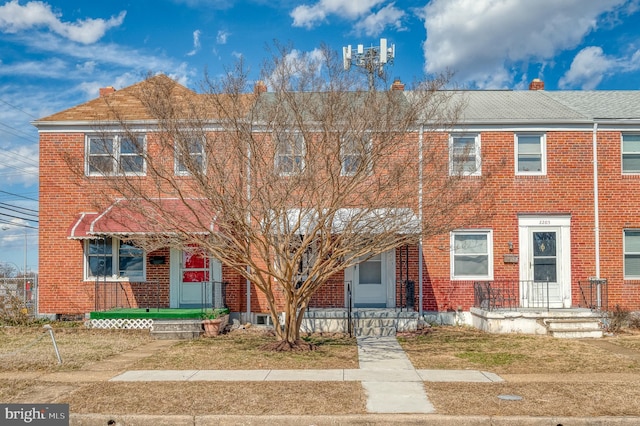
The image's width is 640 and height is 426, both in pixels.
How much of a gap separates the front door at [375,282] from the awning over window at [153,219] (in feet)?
16.5

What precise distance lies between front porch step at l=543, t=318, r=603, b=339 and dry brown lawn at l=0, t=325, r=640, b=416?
0.56 m

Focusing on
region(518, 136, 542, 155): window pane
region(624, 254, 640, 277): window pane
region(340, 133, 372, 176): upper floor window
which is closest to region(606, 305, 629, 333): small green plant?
region(624, 254, 640, 277): window pane

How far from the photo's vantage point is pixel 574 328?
48.7ft

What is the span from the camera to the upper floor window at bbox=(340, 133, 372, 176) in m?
11.4

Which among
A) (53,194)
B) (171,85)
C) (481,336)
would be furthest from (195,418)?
(53,194)

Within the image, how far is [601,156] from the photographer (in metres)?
16.8

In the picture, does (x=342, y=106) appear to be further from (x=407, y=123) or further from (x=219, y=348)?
(x=219, y=348)

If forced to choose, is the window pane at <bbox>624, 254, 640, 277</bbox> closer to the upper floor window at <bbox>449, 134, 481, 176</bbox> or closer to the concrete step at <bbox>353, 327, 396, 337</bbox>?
the upper floor window at <bbox>449, 134, 481, 176</bbox>

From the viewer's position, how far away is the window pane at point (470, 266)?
16781 mm

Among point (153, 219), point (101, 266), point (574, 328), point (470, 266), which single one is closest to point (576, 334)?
point (574, 328)

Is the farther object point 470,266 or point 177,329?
point 470,266

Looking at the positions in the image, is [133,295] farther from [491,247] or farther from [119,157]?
[491,247]

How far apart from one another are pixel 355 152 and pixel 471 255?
265 inches

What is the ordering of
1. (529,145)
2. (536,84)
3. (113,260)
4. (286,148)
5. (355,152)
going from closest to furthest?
(355,152) < (286,148) < (529,145) < (113,260) < (536,84)
